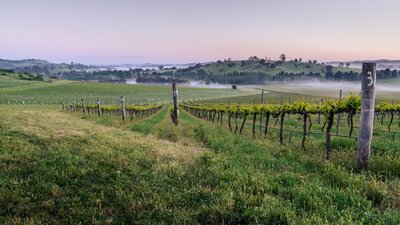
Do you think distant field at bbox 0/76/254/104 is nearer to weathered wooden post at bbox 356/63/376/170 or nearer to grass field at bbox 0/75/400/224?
grass field at bbox 0/75/400/224

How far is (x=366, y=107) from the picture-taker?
8.16m

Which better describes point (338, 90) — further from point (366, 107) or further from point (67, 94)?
point (366, 107)

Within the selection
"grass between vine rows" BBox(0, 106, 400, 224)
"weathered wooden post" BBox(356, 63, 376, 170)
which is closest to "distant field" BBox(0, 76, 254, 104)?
"grass between vine rows" BBox(0, 106, 400, 224)

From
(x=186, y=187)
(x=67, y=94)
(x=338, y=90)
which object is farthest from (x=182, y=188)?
(x=338, y=90)

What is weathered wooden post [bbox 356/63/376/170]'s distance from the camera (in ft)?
26.6

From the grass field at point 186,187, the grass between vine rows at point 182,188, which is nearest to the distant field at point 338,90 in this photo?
the grass field at point 186,187

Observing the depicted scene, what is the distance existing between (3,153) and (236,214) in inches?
Result: 325

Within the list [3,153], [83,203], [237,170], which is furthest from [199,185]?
[3,153]

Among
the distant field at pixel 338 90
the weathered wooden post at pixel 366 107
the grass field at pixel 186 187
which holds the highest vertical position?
the weathered wooden post at pixel 366 107

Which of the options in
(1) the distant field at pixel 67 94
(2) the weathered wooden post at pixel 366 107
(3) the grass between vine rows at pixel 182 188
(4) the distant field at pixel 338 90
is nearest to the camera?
(3) the grass between vine rows at pixel 182 188

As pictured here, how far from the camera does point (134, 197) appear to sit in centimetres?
671

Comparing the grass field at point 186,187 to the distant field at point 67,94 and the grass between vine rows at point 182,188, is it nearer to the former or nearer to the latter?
the grass between vine rows at point 182,188

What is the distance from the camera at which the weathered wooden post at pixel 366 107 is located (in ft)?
26.6

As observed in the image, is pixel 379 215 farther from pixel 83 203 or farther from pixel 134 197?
pixel 83 203
